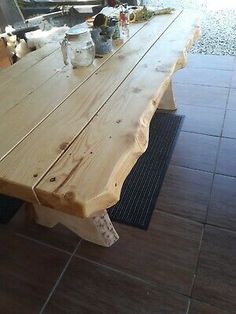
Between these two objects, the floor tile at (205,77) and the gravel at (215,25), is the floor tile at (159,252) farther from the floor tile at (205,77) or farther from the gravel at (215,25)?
the gravel at (215,25)

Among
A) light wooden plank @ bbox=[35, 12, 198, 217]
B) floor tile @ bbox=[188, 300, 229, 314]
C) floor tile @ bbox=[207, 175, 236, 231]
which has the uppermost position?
light wooden plank @ bbox=[35, 12, 198, 217]

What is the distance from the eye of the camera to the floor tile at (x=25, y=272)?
0.99 m

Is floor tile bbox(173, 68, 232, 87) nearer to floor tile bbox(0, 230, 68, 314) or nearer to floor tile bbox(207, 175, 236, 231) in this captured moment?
floor tile bbox(207, 175, 236, 231)

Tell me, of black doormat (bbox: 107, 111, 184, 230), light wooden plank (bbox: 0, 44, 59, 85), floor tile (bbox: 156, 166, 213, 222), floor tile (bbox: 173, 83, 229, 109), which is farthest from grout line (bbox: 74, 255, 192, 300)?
floor tile (bbox: 173, 83, 229, 109)

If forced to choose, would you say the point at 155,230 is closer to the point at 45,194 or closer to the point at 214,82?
the point at 45,194

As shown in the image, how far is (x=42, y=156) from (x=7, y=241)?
0.69 metres

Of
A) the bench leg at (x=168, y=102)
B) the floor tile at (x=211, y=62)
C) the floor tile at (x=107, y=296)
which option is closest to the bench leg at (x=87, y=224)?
the floor tile at (x=107, y=296)

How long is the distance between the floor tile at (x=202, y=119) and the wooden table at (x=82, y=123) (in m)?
0.55

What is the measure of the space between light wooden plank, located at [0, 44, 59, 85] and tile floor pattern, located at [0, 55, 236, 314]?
0.62 meters

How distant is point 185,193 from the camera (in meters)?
1.29

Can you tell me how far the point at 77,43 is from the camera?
106cm

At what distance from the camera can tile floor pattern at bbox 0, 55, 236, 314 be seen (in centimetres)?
96

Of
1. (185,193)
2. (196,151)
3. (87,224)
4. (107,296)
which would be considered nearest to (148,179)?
(185,193)

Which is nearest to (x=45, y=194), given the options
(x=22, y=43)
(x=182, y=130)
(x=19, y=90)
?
(x=19, y=90)
